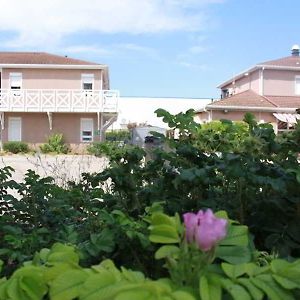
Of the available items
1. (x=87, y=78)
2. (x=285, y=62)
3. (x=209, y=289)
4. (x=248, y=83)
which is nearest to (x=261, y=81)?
(x=285, y=62)

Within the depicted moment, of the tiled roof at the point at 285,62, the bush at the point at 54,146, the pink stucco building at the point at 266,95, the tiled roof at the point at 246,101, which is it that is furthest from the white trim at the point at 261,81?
the bush at the point at 54,146

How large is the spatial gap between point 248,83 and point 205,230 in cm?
3741

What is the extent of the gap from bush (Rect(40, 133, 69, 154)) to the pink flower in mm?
31335

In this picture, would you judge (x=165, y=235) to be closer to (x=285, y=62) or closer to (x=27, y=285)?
(x=27, y=285)

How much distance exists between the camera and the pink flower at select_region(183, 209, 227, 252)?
1.07 m

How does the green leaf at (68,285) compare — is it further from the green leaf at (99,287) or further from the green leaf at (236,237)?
the green leaf at (236,237)

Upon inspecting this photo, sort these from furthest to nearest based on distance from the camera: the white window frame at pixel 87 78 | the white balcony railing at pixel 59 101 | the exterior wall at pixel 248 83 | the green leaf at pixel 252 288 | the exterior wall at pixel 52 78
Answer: the exterior wall at pixel 248 83
the white window frame at pixel 87 78
the exterior wall at pixel 52 78
the white balcony railing at pixel 59 101
the green leaf at pixel 252 288

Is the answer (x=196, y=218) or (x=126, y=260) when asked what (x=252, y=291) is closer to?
(x=196, y=218)

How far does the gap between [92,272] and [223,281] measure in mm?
316

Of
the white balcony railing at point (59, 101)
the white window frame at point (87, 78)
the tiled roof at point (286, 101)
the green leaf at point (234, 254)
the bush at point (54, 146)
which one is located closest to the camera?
the green leaf at point (234, 254)

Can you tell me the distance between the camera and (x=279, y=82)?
3484 centimetres

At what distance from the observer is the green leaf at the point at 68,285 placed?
3.69 feet

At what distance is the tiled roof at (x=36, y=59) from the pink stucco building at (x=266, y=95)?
32.1 feet

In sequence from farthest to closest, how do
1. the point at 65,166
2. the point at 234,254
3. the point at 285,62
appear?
the point at 285,62 < the point at 65,166 < the point at 234,254
